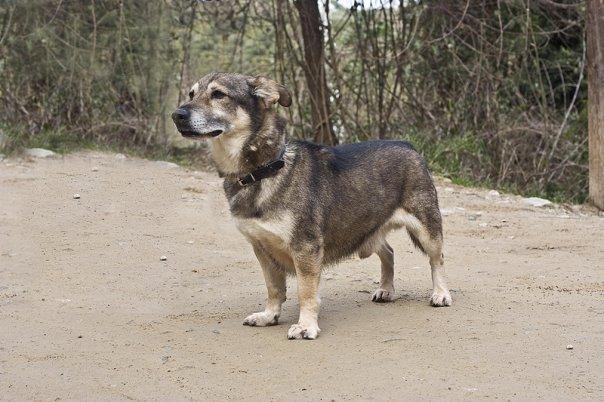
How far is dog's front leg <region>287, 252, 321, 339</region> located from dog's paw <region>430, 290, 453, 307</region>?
100 cm

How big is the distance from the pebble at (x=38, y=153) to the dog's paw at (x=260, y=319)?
5.43 metres

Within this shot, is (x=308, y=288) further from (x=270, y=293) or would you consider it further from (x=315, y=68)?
(x=315, y=68)

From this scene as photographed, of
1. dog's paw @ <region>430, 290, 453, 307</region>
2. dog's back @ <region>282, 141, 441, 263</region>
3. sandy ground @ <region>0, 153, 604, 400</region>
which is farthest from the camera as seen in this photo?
dog's paw @ <region>430, 290, 453, 307</region>

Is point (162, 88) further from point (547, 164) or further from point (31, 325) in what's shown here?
point (31, 325)

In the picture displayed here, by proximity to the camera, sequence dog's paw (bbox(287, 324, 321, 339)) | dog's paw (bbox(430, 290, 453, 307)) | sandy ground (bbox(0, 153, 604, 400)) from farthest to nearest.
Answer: dog's paw (bbox(430, 290, 453, 307))
dog's paw (bbox(287, 324, 321, 339))
sandy ground (bbox(0, 153, 604, 400))

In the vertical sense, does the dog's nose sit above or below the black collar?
above

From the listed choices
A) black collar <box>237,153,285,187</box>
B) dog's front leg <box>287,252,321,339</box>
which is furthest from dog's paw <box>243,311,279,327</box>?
black collar <box>237,153,285,187</box>

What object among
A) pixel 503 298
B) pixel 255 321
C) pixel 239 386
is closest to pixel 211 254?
pixel 255 321

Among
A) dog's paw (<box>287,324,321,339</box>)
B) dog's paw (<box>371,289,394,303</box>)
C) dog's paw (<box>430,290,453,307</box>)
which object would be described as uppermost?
dog's paw (<box>287,324,321,339</box>)

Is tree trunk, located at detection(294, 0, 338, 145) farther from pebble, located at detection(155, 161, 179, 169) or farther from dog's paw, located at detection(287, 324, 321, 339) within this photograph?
dog's paw, located at detection(287, 324, 321, 339)

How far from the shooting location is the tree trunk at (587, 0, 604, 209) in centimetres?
1043

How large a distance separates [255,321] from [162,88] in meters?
6.82

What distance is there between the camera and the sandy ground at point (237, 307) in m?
5.00

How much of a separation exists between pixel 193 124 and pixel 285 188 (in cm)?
70
